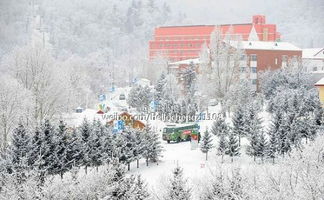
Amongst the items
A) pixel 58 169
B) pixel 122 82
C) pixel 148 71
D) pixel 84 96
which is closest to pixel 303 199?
pixel 58 169

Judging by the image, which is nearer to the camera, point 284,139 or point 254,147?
point 254,147

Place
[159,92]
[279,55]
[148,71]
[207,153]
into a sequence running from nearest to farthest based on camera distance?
[207,153] → [159,92] → [279,55] → [148,71]

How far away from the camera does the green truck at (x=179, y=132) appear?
46.7 m

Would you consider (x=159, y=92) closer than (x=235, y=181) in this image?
No

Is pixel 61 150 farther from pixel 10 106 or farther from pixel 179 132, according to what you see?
pixel 179 132

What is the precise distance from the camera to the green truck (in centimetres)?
4667

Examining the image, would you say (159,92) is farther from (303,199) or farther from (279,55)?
(303,199)

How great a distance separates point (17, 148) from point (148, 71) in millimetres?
63183

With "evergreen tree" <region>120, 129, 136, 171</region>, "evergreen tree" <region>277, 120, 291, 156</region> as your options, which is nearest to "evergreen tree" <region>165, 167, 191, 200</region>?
"evergreen tree" <region>120, 129, 136, 171</region>

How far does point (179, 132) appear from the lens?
47.1 metres

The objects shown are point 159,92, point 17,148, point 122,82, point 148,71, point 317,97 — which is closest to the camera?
point 17,148

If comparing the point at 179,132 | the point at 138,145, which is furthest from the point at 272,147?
the point at 179,132

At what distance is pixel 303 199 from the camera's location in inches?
747

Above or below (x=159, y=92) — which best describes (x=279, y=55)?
above
